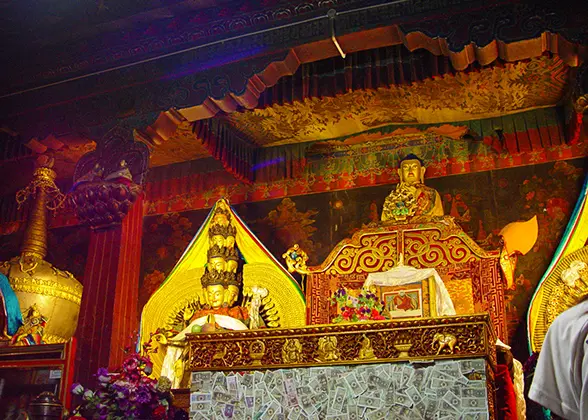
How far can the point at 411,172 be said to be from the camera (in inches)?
252

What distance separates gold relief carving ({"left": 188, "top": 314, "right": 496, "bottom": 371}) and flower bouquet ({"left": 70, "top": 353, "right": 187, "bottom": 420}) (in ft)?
1.16

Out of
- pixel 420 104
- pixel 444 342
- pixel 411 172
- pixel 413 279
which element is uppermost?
pixel 420 104

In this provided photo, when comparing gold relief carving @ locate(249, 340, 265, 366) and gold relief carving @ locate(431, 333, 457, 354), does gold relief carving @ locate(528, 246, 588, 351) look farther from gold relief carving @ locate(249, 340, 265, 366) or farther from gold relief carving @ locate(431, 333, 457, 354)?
gold relief carving @ locate(249, 340, 265, 366)

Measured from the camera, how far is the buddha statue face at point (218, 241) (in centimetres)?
665

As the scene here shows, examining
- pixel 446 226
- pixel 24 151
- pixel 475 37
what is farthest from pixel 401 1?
pixel 24 151

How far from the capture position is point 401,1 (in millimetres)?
5109

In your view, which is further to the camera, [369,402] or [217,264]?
[217,264]

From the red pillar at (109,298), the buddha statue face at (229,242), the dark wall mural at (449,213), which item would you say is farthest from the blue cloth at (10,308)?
the buddha statue face at (229,242)

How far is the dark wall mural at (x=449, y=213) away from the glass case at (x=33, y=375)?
2.04 metres

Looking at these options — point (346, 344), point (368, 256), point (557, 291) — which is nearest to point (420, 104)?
point (368, 256)

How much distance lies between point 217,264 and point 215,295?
28cm

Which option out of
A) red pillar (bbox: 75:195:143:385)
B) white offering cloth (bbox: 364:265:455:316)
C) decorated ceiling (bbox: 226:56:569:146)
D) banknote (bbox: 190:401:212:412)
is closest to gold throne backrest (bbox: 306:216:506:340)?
white offering cloth (bbox: 364:265:455:316)

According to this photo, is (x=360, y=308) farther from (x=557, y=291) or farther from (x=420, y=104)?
(x=420, y=104)

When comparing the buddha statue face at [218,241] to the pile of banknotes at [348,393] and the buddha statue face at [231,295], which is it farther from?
the pile of banknotes at [348,393]
